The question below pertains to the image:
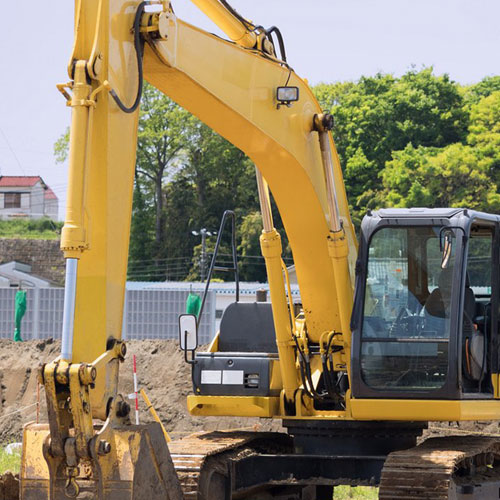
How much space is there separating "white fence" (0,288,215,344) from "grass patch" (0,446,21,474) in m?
16.2

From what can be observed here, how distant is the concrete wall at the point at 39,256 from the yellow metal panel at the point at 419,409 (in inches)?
2311

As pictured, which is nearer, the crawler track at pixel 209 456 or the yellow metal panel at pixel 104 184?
the yellow metal panel at pixel 104 184

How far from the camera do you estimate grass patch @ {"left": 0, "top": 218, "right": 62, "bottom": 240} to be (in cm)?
7698

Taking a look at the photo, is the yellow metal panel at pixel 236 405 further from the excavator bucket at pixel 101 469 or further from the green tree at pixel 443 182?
the green tree at pixel 443 182

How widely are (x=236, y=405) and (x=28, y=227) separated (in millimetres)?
70951

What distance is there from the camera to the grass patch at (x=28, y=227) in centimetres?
7698

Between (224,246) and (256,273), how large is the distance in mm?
3207

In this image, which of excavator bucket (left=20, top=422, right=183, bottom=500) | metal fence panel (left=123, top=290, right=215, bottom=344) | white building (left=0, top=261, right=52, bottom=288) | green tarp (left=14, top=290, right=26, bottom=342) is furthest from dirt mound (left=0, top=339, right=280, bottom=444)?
white building (left=0, top=261, right=52, bottom=288)

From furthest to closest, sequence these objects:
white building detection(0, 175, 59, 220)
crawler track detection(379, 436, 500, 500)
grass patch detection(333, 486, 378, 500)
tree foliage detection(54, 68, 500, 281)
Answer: white building detection(0, 175, 59, 220) → tree foliage detection(54, 68, 500, 281) → grass patch detection(333, 486, 378, 500) → crawler track detection(379, 436, 500, 500)

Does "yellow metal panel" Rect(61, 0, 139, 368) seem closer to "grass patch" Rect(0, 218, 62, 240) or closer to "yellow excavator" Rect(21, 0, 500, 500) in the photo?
"yellow excavator" Rect(21, 0, 500, 500)

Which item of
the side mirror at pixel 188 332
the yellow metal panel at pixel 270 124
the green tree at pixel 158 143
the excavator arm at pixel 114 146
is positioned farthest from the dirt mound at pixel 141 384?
the green tree at pixel 158 143

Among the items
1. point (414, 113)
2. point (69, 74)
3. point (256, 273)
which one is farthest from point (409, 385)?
point (414, 113)

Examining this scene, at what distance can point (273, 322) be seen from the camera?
10.6 m

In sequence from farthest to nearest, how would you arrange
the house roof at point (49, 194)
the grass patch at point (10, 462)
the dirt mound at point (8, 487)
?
the house roof at point (49, 194) < the grass patch at point (10, 462) < the dirt mound at point (8, 487)
